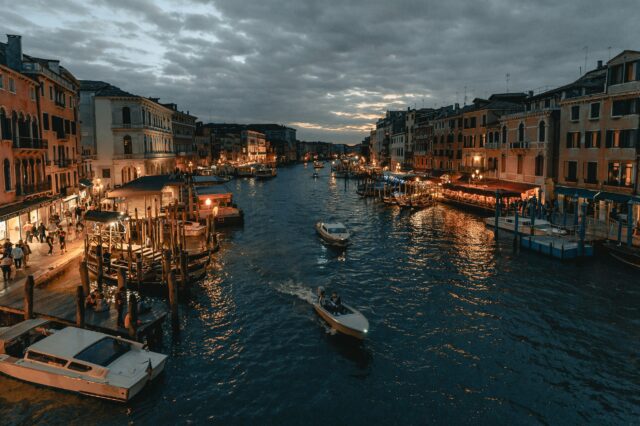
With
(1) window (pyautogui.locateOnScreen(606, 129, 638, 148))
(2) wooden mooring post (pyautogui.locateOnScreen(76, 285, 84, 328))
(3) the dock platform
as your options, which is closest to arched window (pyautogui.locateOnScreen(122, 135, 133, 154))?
(2) wooden mooring post (pyautogui.locateOnScreen(76, 285, 84, 328))

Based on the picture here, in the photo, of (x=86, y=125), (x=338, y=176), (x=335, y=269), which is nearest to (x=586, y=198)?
(x=335, y=269)

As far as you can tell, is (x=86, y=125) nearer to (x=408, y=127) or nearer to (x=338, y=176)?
(x=408, y=127)

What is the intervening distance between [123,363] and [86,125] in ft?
185

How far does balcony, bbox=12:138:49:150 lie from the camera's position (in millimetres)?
30730

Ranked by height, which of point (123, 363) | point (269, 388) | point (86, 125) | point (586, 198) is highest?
point (86, 125)

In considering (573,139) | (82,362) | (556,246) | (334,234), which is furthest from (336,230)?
(82,362)

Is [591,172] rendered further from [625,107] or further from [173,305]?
[173,305]

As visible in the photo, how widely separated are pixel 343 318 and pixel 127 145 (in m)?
56.4

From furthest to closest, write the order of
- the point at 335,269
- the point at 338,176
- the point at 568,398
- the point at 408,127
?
the point at 338,176 < the point at 408,127 < the point at 335,269 < the point at 568,398

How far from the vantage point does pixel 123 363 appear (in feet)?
54.2

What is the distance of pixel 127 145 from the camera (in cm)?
6625

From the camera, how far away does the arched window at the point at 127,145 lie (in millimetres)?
65875

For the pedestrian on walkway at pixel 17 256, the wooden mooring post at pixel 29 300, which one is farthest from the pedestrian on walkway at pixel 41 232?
the wooden mooring post at pixel 29 300

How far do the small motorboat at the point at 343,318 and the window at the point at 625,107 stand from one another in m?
31.4
